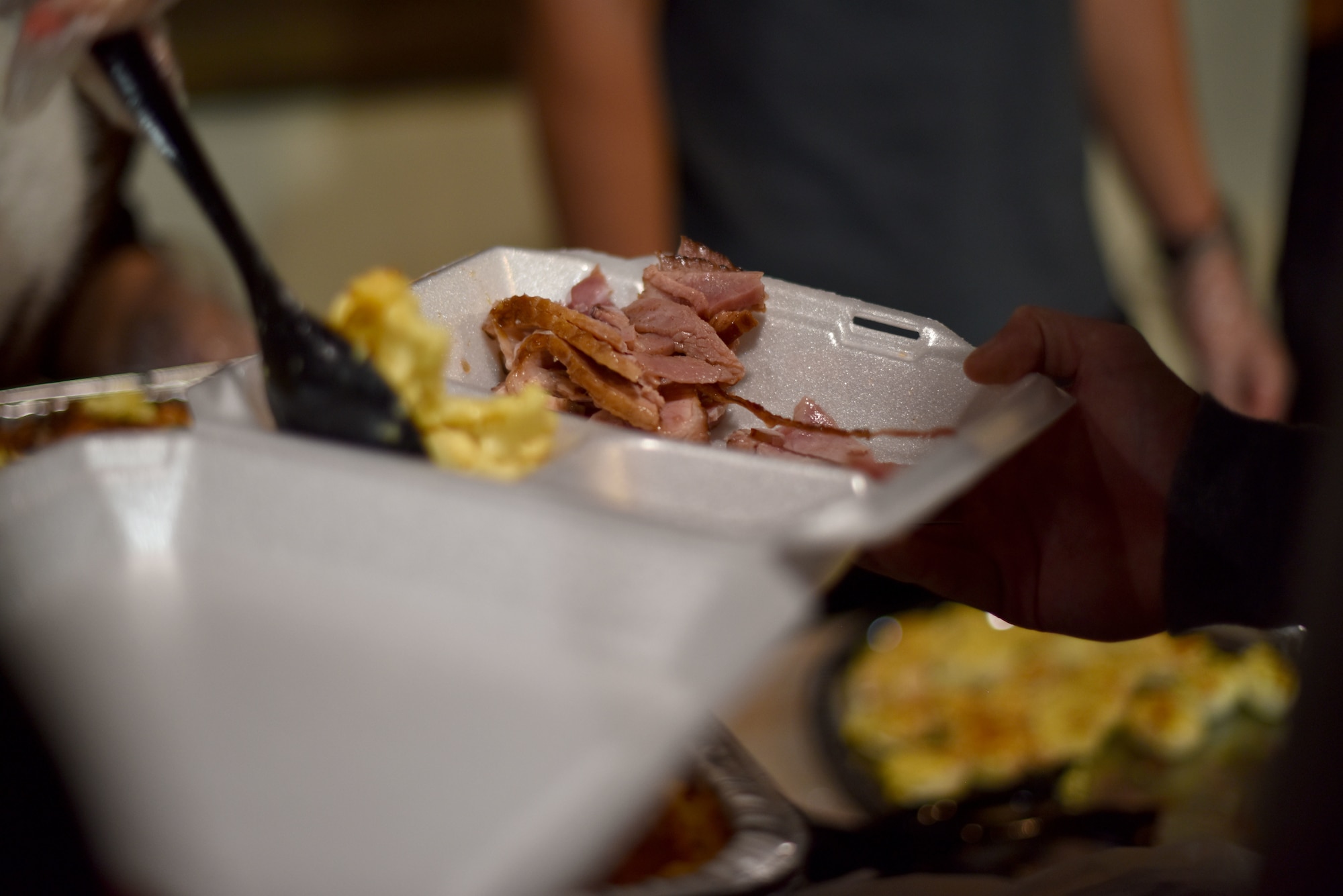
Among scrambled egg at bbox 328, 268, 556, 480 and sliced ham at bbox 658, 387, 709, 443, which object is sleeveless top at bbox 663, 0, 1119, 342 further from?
scrambled egg at bbox 328, 268, 556, 480

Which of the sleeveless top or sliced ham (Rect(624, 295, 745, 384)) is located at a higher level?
the sleeveless top

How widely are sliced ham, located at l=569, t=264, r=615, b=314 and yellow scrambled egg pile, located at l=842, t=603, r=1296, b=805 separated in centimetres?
62

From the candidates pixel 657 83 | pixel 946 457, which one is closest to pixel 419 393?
pixel 946 457

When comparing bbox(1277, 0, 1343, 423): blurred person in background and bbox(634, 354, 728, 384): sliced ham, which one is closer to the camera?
bbox(634, 354, 728, 384): sliced ham

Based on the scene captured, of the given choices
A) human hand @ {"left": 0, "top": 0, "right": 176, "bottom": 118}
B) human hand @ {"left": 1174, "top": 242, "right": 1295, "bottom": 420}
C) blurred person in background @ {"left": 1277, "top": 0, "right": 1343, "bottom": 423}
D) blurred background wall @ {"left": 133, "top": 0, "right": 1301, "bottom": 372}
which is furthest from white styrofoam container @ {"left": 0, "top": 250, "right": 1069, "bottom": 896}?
blurred background wall @ {"left": 133, "top": 0, "right": 1301, "bottom": 372}

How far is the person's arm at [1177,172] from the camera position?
5.26ft

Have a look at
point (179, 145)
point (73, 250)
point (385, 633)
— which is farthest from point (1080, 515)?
point (73, 250)

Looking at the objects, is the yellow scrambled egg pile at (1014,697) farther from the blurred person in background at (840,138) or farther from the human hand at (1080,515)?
Answer: the blurred person in background at (840,138)

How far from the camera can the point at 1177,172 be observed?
1.73 metres

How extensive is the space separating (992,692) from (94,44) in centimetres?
122

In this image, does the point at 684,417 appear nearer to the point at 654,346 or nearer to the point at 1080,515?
the point at 654,346

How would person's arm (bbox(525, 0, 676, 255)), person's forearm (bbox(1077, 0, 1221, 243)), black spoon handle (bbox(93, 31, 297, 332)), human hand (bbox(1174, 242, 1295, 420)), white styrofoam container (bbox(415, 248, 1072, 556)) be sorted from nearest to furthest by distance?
1. white styrofoam container (bbox(415, 248, 1072, 556))
2. black spoon handle (bbox(93, 31, 297, 332))
3. person's arm (bbox(525, 0, 676, 255))
4. human hand (bbox(1174, 242, 1295, 420))
5. person's forearm (bbox(1077, 0, 1221, 243))

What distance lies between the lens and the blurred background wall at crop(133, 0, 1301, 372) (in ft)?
9.78

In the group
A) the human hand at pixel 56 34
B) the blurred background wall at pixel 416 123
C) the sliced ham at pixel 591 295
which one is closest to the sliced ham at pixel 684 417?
the sliced ham at pixel 591 295
